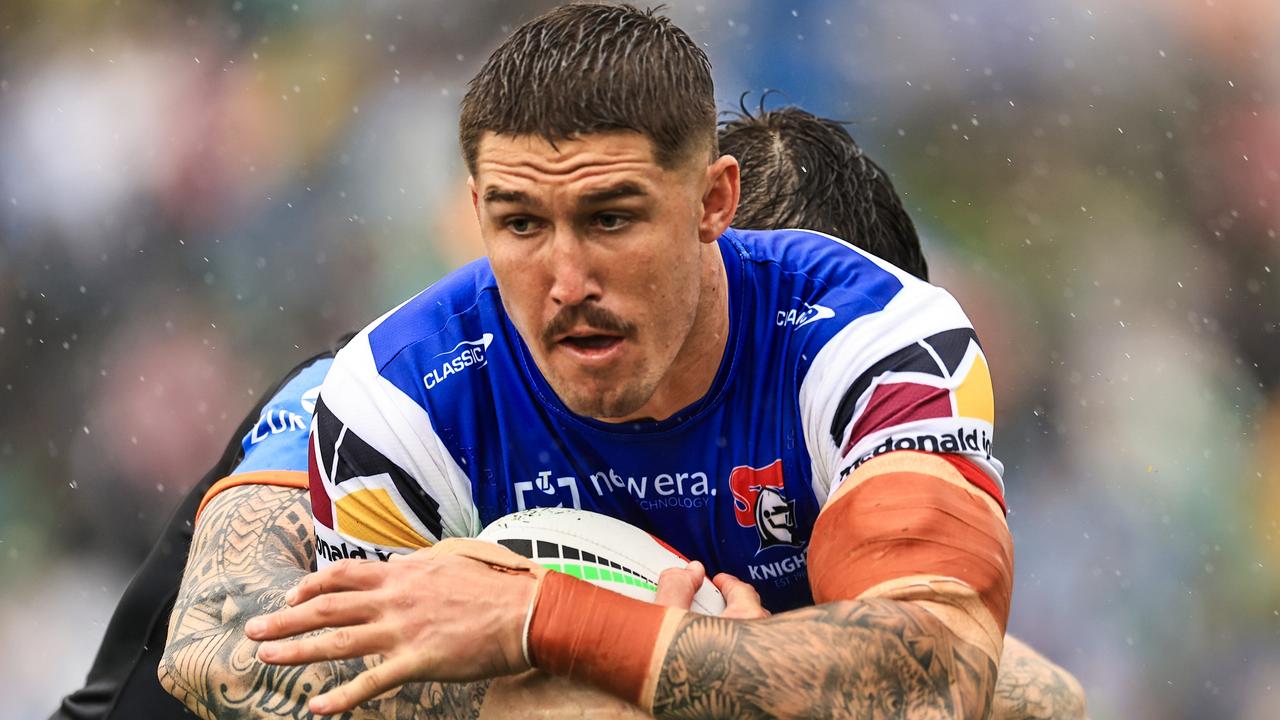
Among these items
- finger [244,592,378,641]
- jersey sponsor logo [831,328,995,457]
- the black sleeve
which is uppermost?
jersey sponsor logo [831,328,995,457]

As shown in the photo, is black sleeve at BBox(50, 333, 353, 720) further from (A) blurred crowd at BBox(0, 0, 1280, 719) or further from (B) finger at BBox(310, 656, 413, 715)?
(A) blurred crowd at BBox(0, 0, 1280, 719)

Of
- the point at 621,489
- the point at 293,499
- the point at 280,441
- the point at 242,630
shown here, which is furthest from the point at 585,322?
the point at 280,441

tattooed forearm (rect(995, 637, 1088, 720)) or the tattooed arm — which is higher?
the tattooed arm

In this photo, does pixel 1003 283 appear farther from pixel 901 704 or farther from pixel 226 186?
pixel 901 704

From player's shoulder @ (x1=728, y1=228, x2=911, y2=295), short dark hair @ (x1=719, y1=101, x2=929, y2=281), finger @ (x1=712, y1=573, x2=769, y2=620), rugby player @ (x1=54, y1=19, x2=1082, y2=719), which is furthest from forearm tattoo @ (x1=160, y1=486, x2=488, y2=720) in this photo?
short dark hair @ (x1=719, y1=101, x2=929, y2=281)

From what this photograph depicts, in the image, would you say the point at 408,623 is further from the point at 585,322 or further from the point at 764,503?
the point at 764,503

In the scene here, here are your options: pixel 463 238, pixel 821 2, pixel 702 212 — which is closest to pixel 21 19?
pixel 463 238

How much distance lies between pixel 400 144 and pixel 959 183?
274 cm

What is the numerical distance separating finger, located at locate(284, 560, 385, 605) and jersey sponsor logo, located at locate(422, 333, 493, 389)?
632 mm

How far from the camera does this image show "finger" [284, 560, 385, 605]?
2.67 metres

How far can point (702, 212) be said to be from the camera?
10.2 ft

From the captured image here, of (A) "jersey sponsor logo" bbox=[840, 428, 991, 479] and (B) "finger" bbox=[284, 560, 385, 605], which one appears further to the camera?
(A) "jersey sponsor logo" bbox=[840, 428, 991, 479]

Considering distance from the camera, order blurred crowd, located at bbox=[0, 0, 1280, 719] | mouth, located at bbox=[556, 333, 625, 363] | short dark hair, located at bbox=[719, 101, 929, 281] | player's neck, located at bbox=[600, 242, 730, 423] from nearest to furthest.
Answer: mouth, located at bbox=[556, 333, 625, 363]
player's neck, located at bbox=[600, 242, 730, 423]
short dark hair, located at bbox=[719, 101, 929, 281]
blurred crowd, located at bbox=[0, 0, 1280, 719]

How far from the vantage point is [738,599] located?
3.03 m
